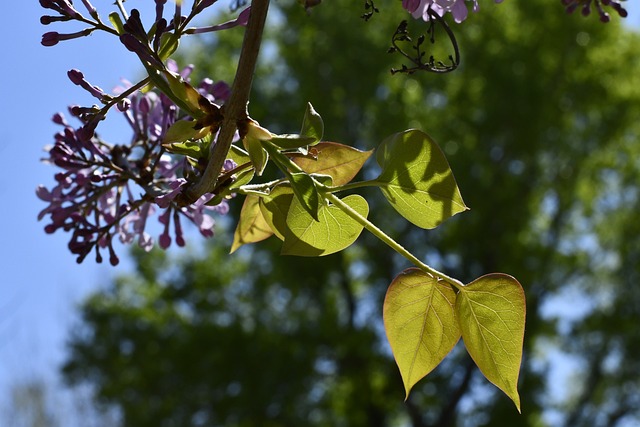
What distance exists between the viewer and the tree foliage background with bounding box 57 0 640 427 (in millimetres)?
6605

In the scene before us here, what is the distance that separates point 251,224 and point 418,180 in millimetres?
107

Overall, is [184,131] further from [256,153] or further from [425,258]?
[425,258]

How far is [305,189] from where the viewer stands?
30 centimetres

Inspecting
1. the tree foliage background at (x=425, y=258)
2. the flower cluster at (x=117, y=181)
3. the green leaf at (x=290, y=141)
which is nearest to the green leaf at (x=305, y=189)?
the green leaf at (x=290, y=141)

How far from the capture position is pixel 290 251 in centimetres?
32

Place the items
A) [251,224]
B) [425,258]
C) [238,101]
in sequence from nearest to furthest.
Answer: [238,101]
[251,224]
[425,258]

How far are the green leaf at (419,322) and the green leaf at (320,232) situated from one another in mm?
27

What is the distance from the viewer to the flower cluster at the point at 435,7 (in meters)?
0.33

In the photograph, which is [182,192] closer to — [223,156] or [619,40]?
[223,156]

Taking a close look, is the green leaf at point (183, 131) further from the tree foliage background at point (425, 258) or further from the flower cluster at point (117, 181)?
the tree foliage background at point (425, 258)

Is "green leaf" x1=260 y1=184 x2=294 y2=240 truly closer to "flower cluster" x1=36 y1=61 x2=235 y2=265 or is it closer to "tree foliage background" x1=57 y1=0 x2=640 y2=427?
"flower cluster" x1=36 y1=61 x2=235 y2=265

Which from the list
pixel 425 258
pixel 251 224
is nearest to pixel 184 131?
pixel 251 224

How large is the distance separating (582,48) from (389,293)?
7.43 meters

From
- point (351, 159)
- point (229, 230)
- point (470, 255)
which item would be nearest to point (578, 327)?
point (470, 255)
